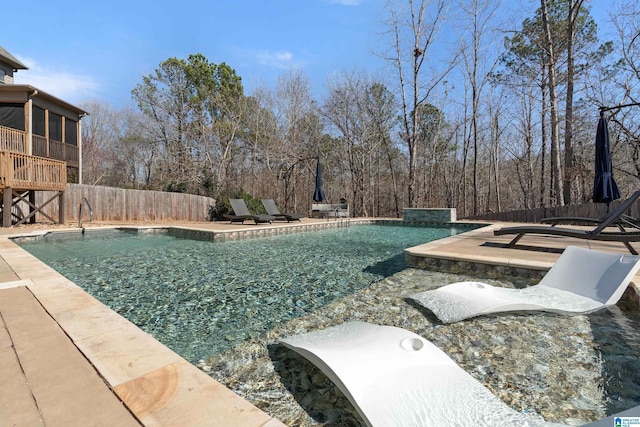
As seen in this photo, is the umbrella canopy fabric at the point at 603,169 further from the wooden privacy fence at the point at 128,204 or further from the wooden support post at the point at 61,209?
the wooden support post at the point at 61,209

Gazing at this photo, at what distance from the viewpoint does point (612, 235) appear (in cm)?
412

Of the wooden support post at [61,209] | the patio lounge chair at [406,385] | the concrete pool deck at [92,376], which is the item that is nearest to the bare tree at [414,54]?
the wooden support post at [61,209]

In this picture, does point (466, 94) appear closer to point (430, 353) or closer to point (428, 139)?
point (428, 139)

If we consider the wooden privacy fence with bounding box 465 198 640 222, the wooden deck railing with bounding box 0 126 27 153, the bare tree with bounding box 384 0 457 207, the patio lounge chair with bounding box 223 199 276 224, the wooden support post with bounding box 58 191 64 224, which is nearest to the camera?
the wooden support post with bounding box 58 191 64 224

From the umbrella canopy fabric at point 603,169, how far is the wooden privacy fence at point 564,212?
372cm

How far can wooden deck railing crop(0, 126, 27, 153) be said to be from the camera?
432 inches

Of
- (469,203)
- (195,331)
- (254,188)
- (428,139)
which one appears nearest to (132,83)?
(254,188)

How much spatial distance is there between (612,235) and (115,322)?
5.49 m

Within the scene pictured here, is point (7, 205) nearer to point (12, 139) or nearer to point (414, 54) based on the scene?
point (12, 139)

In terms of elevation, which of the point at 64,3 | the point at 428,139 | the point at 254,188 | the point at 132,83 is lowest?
the point at 254,188

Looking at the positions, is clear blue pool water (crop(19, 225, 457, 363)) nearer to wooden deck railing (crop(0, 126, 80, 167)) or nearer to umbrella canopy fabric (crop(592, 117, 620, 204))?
umbrella canopy fabric (crop(592, 117, 620, 204))

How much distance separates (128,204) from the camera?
12.4m

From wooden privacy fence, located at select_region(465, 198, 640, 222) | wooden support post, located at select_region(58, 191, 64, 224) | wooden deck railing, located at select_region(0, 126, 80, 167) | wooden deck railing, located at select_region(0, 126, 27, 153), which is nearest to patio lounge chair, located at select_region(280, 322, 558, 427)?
wooden support post, located at select_region(58, 191, 64, 224)

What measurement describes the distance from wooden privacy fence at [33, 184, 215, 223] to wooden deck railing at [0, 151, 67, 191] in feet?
5.28
